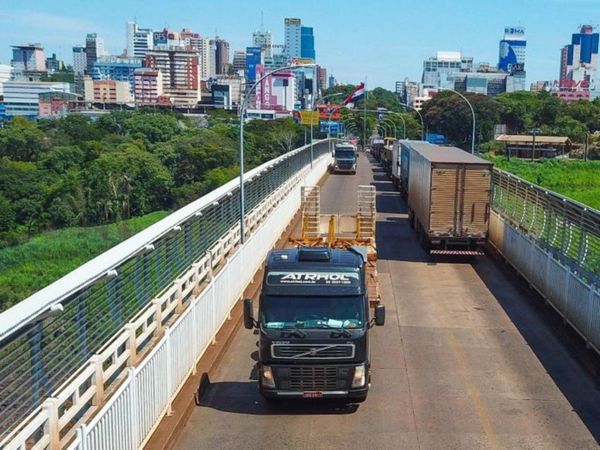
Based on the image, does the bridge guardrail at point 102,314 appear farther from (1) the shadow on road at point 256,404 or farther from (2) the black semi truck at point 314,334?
(2) the black semi truck at point 314,334

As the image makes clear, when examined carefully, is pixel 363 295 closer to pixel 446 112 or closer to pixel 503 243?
pixel 503 243

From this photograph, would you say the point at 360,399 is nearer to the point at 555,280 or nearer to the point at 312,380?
the point at 312,380

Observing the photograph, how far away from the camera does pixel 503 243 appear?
2417 centimetres

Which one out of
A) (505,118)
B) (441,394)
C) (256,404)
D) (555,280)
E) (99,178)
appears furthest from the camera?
(505,118)

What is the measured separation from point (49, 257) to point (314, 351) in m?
46.0

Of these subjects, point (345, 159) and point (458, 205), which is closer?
point (458, 205)

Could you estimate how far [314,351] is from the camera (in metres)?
10.9

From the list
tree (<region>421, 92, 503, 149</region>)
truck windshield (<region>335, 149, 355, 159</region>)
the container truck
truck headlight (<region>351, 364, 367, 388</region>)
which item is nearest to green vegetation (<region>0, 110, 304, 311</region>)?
truck windshield (<region>335, 149, 355, 159</region>)

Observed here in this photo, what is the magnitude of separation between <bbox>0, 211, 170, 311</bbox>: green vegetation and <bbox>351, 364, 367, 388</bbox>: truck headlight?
1251 inches

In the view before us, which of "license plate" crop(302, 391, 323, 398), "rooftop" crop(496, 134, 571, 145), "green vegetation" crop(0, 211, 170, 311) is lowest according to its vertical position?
"green vegetation" crop(0, 211, 170, 311)

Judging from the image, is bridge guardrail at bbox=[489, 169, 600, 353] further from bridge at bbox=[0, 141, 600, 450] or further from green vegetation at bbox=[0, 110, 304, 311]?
green vegetation at bbox=[0, 110, 304, 311]

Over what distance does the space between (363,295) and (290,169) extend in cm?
2674

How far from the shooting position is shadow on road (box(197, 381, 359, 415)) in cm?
1155

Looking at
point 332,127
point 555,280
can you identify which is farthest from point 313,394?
point 332,127
